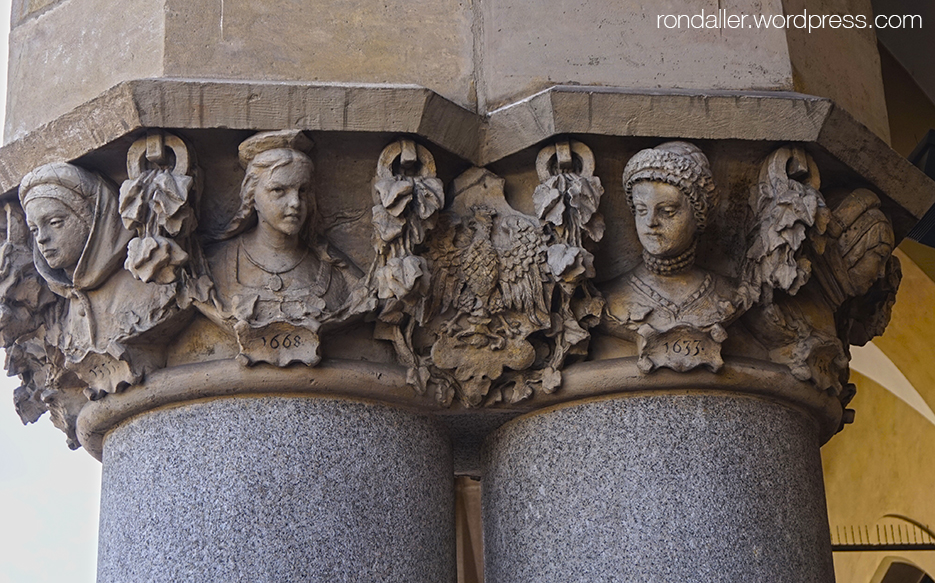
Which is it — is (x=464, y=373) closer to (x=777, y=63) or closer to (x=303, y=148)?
(x=303, y=148)

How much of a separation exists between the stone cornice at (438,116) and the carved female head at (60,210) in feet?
0.18

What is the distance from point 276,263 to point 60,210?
0.43 m

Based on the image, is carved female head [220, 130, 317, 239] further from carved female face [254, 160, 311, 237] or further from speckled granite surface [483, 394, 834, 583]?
speckled granite surface [483, 394, 834, 583]

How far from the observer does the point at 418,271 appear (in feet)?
7.32

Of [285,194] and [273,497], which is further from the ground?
[285,194]

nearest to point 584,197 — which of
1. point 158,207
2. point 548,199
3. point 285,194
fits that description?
point 548,199

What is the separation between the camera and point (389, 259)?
2.26 meters

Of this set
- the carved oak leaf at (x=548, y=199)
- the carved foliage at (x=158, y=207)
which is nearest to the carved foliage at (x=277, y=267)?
the carved foliage at (x=158, y=207)

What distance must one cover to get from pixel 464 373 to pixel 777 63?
0.93 metres

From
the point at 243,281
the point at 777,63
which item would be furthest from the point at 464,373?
the point at 777,63

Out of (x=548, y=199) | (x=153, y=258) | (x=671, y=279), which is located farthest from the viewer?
(x=671, y=279)

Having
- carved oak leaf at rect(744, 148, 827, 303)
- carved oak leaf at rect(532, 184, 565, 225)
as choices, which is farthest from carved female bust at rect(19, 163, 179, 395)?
carved oak leaf at rect(744, 148, 827, 303)

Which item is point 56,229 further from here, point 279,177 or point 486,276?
point 486,276

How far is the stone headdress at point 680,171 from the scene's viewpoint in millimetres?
2271
